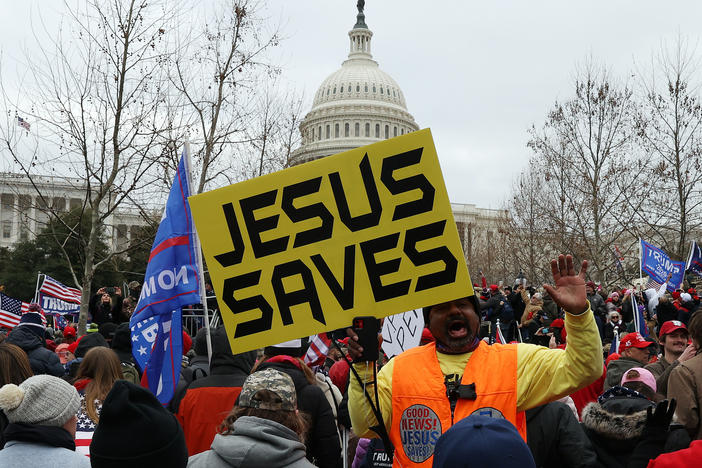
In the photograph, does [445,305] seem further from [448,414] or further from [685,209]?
[685,209]

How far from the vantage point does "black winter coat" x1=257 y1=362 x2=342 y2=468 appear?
3.98 m

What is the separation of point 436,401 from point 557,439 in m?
0.66

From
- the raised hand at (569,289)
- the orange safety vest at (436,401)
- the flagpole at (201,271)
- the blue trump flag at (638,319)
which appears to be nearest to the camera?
the raised hand at (569,289)

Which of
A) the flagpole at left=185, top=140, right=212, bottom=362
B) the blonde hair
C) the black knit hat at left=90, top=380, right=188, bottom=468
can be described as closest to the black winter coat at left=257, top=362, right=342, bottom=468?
the flagpole at left=185, top=140, right=212, bottom=362

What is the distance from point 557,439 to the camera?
3096 mm

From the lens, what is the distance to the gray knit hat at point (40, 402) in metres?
2.77

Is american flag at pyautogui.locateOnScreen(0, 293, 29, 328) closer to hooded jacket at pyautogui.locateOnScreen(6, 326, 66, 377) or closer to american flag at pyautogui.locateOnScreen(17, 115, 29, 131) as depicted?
american flag at pyautogui.locateOnScreen(17, 115, 29, 131)

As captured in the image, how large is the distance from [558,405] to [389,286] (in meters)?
0.93

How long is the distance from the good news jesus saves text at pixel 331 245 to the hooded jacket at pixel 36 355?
3.45m

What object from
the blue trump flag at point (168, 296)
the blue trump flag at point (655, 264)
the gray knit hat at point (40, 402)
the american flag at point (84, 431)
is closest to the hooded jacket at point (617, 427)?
the gray knit hat at point (40, 402)

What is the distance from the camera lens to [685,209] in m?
21.4

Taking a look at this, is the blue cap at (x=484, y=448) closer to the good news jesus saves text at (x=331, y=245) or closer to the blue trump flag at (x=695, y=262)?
the good news jesus saves text at (x=331, y=245)

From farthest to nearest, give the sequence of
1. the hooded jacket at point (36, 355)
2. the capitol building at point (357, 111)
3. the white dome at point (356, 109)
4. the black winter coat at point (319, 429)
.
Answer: the white dome at point (356, 109), the capitol building at point (357, 111), the hooded jacket at point (36, 355), the black winter coat at point (319, 429)

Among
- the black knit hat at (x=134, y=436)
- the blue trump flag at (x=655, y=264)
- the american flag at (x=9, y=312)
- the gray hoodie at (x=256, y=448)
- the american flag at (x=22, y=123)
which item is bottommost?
the gray hoodie at (x=256, y=448)
